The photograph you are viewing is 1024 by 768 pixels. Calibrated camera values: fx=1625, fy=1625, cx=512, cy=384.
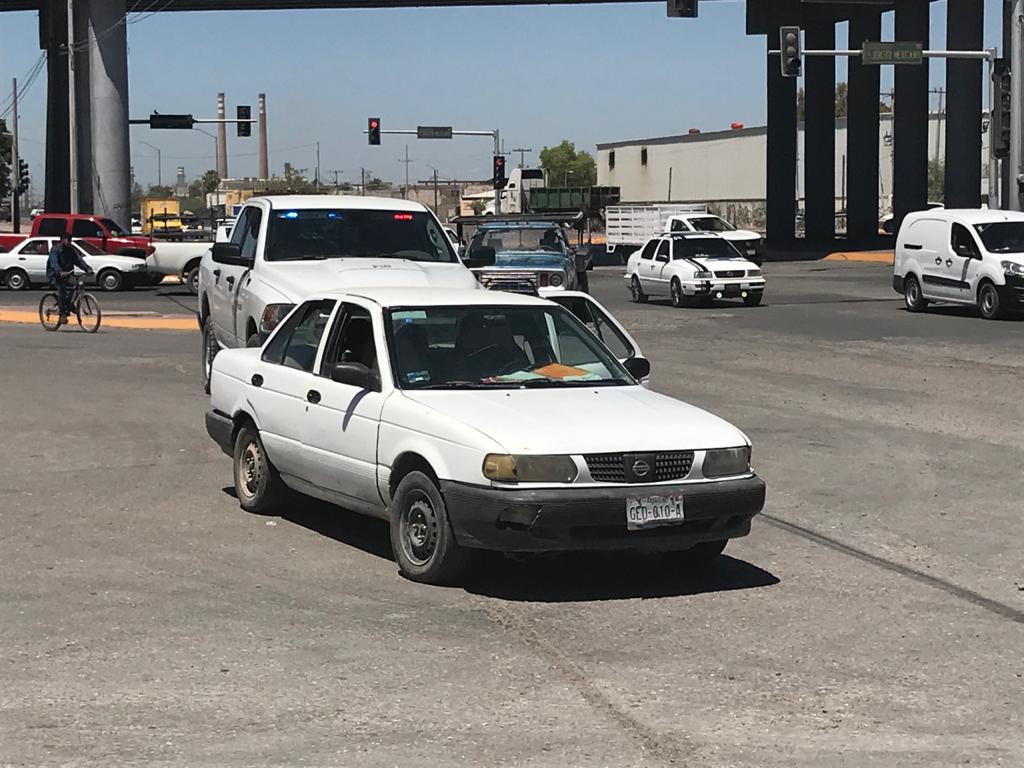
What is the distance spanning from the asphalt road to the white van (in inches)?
595

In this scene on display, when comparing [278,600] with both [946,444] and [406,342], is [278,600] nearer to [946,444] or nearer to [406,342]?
[406,342]

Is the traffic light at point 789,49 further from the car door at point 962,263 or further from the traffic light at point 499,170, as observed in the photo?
the traffic light at point 499,170

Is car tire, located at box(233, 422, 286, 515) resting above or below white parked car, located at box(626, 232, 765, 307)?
below

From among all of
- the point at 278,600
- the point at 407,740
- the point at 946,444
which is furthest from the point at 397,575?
the point at 946,444

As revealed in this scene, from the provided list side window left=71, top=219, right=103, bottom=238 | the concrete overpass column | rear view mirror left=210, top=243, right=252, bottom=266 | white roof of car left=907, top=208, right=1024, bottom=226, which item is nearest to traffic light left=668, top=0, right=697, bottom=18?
white roof of car left=907, top=208, right=1024, bottom=226

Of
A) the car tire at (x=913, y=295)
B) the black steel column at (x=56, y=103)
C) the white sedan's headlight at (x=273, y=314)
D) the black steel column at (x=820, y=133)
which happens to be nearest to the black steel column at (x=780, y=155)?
the black steel column at (x=820, y=133)

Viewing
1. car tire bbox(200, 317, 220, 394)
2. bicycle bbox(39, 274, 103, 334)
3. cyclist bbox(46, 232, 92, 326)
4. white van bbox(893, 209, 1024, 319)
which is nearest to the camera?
car tire bbox(200, 317, 220, 394)

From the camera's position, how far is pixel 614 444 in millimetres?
8195

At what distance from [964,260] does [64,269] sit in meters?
16.0

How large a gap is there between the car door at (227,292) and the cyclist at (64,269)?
→ 987 centimetres

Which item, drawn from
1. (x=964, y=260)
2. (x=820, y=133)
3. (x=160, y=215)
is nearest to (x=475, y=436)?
(x=964, y=260)

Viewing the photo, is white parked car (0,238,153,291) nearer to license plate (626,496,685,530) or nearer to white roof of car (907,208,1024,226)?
white roof of car (907,208,1024,226)

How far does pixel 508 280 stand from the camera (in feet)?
83.3

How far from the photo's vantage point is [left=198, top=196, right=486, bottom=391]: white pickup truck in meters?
14.9
